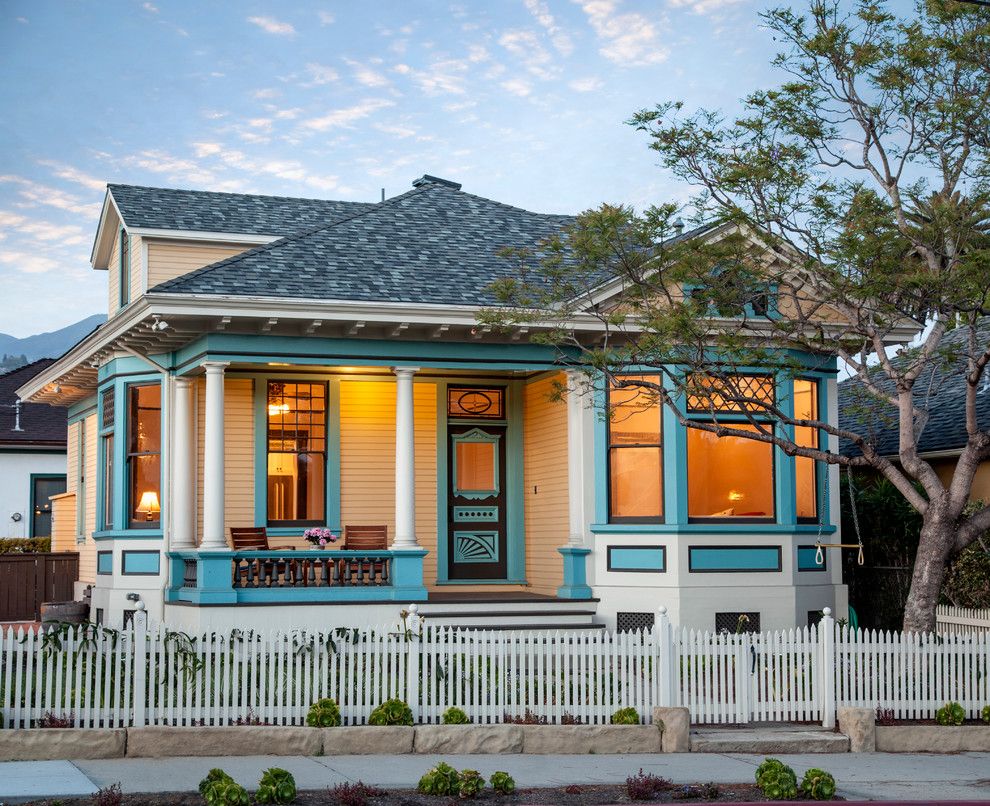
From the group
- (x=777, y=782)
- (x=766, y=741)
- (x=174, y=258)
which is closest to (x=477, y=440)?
(x=174, y=258)

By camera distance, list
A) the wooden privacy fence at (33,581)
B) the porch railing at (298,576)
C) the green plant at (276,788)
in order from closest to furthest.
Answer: the green plant at (276,788) → the porch railing at (298,576) → the wooden privacy fence at (33,581)

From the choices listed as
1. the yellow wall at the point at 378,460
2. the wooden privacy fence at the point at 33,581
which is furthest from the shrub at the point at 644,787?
the wooden privacy fence at the point at 33,581

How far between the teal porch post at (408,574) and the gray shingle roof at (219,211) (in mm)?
6349

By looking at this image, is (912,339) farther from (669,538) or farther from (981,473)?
(669,538)

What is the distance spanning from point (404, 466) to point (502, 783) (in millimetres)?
8443

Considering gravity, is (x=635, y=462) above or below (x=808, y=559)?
above

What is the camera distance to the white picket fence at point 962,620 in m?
16.6

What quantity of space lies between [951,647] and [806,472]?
6.15m

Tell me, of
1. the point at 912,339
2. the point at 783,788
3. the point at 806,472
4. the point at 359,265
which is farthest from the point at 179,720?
the point at 912,339

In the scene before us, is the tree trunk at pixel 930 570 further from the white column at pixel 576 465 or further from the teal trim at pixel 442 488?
the teal trim at pixel 442 488

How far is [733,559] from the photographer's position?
18938 mm

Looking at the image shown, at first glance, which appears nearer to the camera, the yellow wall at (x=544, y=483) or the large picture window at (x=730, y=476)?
the large picture window at (x=730, y=476)

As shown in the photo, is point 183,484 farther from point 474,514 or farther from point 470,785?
point 470,785

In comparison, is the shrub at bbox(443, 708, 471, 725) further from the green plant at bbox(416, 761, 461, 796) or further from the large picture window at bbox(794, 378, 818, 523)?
the large picture window at bbox(794, 378, 818, 523)
